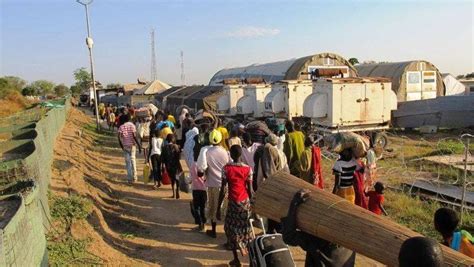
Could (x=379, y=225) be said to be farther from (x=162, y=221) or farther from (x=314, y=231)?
(x=162, y=221)

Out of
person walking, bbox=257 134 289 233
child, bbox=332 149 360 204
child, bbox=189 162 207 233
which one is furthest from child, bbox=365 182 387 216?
child, bbox=189 162 207 233

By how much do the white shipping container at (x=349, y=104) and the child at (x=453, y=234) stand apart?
8603 millimetres

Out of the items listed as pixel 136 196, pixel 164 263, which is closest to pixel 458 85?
pixel 136 196

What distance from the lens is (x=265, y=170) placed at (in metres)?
5.93

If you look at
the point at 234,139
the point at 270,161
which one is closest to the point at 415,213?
the point at 270,161

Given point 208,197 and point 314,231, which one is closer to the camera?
point 314,231

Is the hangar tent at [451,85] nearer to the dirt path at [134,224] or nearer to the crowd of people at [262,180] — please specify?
the crowd of people at [262,180]

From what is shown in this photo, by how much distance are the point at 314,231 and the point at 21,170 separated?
4435 millimetres

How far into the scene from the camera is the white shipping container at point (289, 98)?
13.5 m

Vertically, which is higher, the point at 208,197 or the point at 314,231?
the point at 314,231

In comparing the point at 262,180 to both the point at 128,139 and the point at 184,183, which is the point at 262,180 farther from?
the point at 128,139

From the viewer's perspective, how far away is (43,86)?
81.4m

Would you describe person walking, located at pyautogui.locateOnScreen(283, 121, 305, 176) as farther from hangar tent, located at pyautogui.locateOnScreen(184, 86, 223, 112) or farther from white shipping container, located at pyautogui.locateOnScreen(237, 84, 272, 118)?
hangar tent, located at pyautogui.locateOnScreen(184, 86, 223, 112)

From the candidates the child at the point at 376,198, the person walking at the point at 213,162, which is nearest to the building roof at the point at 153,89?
the person walking at the point at 213,162
